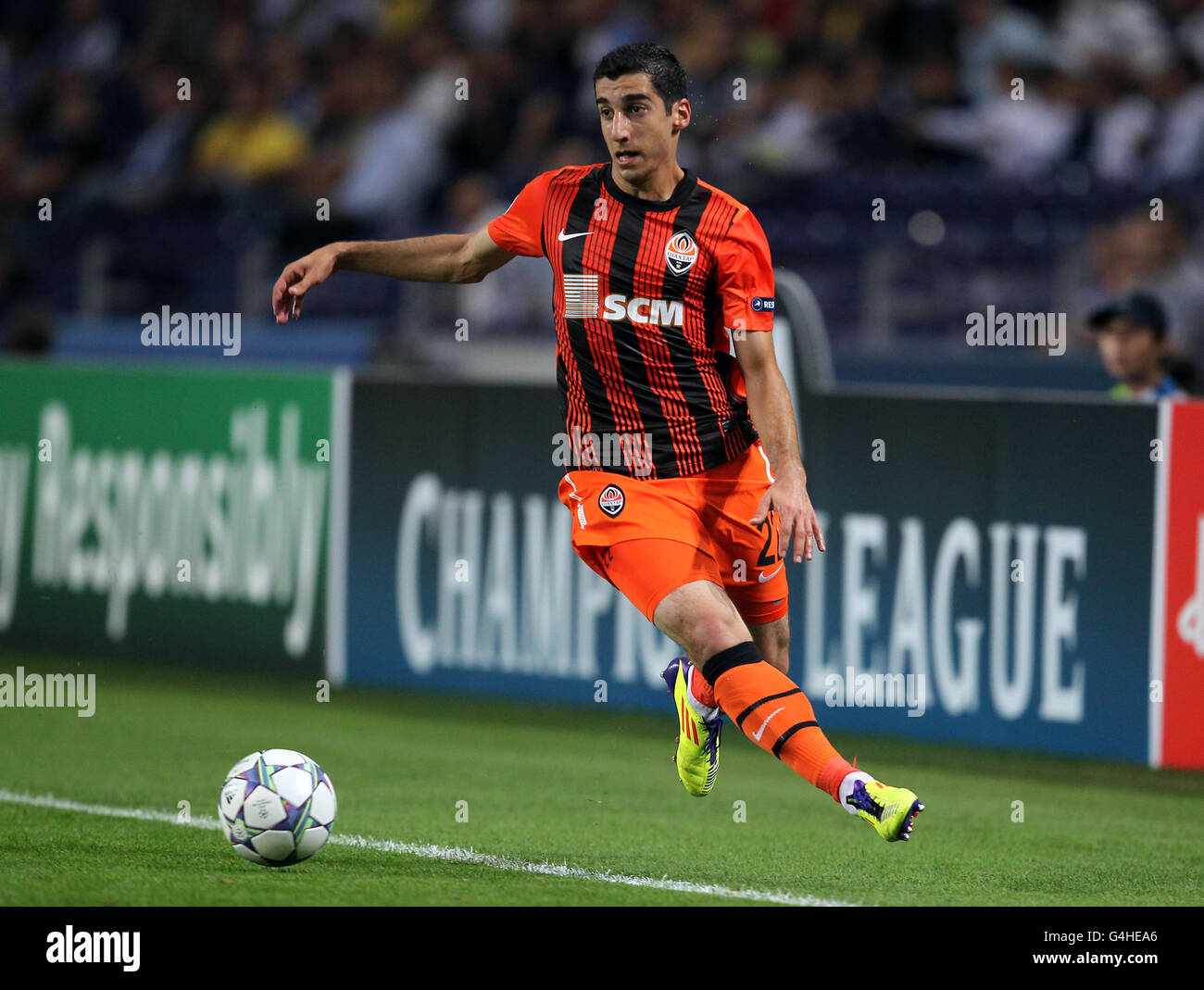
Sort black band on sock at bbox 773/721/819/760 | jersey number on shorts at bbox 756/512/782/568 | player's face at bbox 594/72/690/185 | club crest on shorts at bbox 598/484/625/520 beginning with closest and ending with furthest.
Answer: black band on sock at bbox 773/721/819/760 → player's face at bbox 594/72/690/185 → club crest on shorts at bbox 598/484/625/520 → jersey number on shorts at bbox 756/512/782/568

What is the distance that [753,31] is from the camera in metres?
14.5

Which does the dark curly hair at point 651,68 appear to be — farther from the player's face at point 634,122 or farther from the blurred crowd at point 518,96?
the blurred crowd at point 518,96

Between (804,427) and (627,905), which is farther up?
(804,427)

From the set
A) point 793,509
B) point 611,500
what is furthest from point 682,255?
point 793,509

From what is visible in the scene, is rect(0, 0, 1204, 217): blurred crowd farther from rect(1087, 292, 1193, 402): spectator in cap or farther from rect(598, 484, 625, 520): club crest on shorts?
rect(598, 484, 625, 520): club crest on shorts

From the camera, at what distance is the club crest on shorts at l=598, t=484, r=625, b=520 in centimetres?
600

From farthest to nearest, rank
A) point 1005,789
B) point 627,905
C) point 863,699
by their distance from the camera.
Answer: point 863,699, point 1005,789, point 627,905

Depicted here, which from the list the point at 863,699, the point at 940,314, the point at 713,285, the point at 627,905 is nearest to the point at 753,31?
the point at 940,314

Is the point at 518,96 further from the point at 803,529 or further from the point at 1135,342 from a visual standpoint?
the point at 803,529

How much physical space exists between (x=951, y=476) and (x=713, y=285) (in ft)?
11.2

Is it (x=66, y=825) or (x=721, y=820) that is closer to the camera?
(x=66, y=825)

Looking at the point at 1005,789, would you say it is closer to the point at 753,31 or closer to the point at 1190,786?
the point at 1190,786

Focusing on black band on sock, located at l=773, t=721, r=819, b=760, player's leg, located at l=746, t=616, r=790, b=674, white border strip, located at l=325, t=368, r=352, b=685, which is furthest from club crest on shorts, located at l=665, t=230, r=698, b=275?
white border strip, located at l=325, t=368, r=352, b=685

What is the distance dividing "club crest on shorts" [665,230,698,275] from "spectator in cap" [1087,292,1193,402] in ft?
12.8
